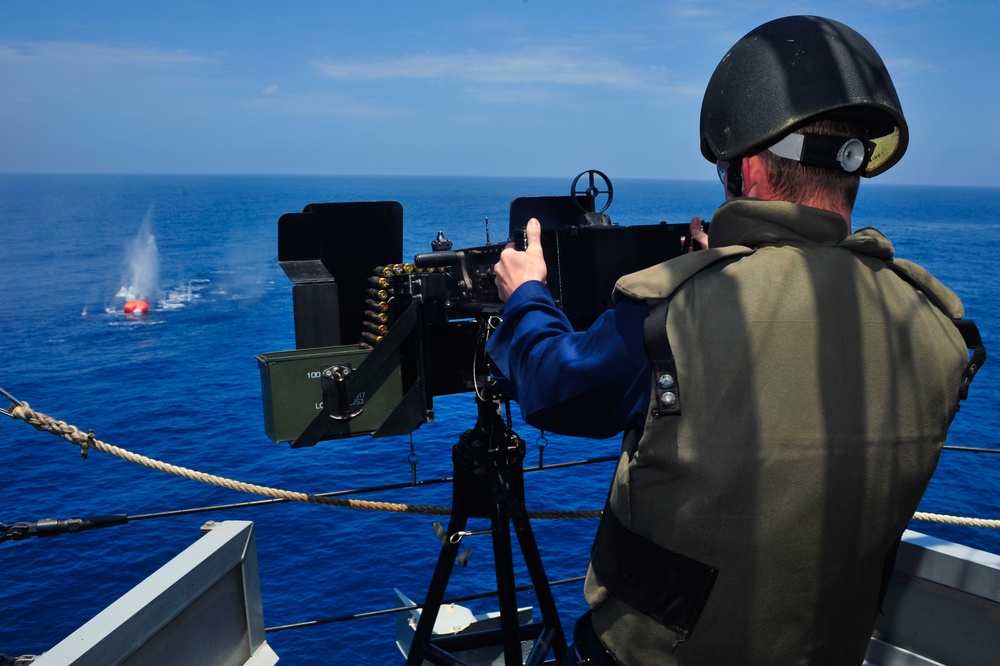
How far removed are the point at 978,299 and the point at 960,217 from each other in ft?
276

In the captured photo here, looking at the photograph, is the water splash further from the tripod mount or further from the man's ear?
the man's ear

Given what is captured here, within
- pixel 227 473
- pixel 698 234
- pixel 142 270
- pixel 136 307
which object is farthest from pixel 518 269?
pixel 142 270

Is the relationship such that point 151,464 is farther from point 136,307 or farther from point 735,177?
point 136,307

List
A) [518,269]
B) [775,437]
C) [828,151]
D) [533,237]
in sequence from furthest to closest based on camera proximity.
→ [533,237] → [518,269] → [828,151] → [775,437]

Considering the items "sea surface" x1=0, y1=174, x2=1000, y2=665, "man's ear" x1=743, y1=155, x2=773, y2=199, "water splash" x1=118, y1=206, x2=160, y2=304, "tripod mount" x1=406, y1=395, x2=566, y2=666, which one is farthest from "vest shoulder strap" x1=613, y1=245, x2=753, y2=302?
"water splash" x1=118, y1=206, x2=160, y2=304

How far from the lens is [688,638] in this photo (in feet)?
5.86

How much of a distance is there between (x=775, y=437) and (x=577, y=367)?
398 millimetres

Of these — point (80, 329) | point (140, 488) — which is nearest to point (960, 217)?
point (80, 329)

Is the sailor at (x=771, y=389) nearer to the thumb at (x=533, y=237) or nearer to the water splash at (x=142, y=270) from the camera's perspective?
the thumb at (x=533, y=237)

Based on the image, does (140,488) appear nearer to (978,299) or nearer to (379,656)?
(379,656)

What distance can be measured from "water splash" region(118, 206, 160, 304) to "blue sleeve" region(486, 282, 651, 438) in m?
65.5

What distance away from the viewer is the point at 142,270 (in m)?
75.1

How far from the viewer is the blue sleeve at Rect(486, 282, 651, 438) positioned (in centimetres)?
173

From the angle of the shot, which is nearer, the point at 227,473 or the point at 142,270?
the point at 227,473
